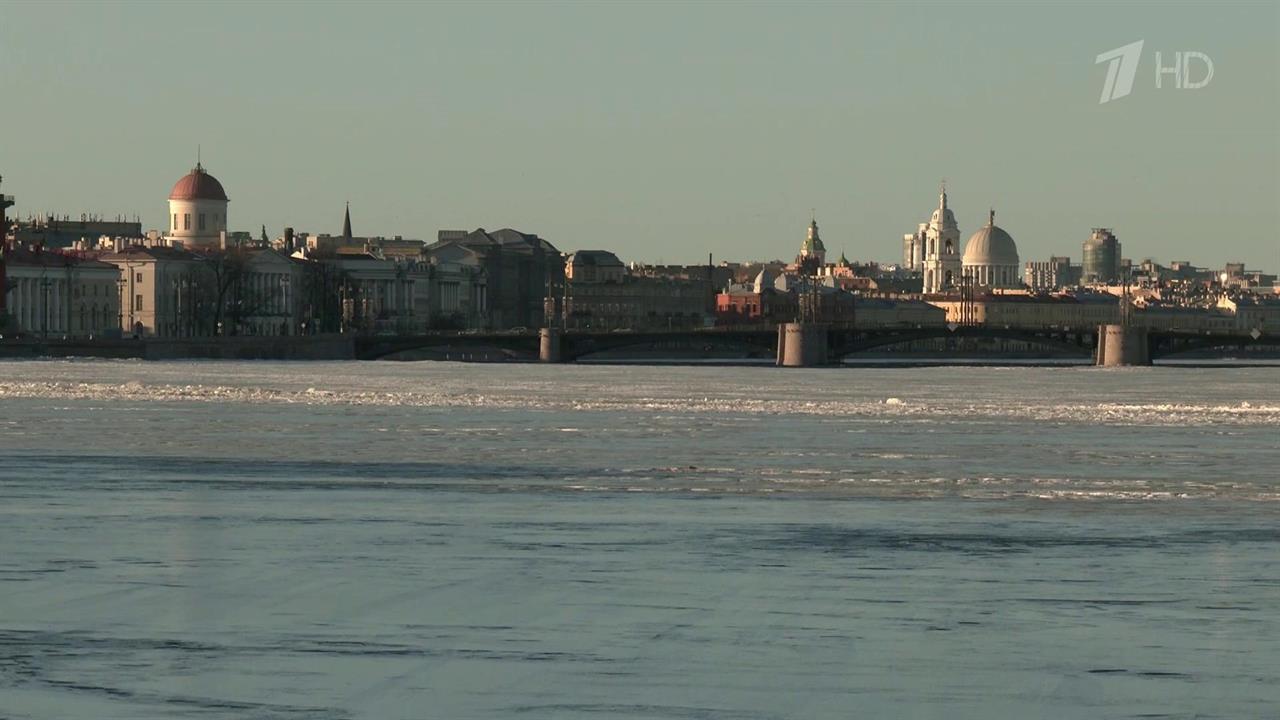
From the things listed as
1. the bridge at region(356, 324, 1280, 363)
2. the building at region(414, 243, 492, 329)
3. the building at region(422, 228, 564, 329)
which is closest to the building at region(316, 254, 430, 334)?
the building at region(414, 243, 492, 329)

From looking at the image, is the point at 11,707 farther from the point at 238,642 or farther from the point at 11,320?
the point at 11,320

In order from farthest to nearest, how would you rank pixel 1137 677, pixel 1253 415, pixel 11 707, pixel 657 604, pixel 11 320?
1. pixel 11 320
2. pixel 1253 415
3. pixel 657 604
4. pixel 1137 677
5. pixel 11 707

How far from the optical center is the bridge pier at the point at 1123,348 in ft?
356

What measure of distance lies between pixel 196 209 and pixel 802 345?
227 ft

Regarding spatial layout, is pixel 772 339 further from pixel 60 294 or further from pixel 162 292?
pixel 162 292

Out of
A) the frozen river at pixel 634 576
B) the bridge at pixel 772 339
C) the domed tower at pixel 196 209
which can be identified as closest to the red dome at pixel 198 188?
the domed tower at pixel 196 209

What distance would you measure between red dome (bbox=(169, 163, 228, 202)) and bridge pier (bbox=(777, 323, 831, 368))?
6710cm

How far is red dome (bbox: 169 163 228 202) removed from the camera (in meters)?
170

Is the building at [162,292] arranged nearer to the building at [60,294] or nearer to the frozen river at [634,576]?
the building at [60,294]

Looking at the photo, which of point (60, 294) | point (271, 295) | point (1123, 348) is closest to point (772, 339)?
point (1123, 348)

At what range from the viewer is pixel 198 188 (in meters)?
170

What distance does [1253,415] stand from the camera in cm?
4959

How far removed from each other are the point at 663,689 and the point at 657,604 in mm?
2995

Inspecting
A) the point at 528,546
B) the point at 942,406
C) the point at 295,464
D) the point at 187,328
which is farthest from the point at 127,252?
the point at 528,546
